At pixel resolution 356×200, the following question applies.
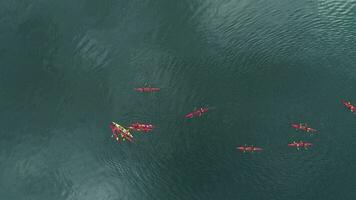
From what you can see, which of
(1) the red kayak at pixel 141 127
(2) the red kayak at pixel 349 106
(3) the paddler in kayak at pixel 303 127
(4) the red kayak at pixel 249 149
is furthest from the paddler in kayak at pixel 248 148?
(2) the red kayak at pixel 349 106

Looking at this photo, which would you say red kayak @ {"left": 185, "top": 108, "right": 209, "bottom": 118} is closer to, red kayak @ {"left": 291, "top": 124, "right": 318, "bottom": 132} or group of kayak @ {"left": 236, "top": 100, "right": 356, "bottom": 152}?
group of kayak @ {"left": 236, "top": 100, "right": 356, "bottom": 152}

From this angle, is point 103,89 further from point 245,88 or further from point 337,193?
point 337,193

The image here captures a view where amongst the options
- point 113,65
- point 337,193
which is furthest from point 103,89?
point 337,193

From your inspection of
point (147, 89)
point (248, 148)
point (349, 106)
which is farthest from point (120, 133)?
point (349, 106)

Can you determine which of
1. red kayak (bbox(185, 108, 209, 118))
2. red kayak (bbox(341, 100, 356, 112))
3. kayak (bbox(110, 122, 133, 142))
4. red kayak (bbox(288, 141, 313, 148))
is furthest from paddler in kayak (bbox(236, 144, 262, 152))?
kayak (bbox(110, 122, 133, 142))

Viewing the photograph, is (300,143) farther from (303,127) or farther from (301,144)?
(303,127)
